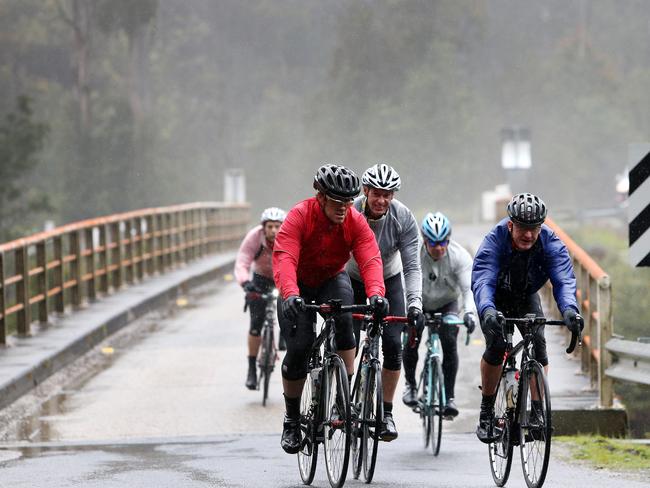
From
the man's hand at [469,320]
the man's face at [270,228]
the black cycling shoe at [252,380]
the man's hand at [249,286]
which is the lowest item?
the black cycling shoe at [252,380]

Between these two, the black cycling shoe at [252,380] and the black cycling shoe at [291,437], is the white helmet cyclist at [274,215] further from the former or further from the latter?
the black cycling shoe at [291,437]

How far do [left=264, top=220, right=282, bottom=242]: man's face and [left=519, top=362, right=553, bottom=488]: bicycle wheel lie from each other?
5.10 m

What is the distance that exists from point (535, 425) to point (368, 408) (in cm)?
91

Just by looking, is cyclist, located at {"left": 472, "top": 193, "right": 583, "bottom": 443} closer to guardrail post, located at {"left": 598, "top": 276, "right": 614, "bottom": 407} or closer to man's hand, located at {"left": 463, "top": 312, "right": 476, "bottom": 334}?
man's hand, located at {"left": 463, "top": 312, "right": 476, "bottom": 334}

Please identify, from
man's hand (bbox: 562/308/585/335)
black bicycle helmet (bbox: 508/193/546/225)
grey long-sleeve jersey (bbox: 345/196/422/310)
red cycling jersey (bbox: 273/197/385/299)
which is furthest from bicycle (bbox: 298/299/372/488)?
grey long-sleeve jersey (bbox: 345/196/422/310)

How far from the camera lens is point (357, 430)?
7.72 meters

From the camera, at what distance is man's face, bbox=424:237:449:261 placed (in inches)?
400

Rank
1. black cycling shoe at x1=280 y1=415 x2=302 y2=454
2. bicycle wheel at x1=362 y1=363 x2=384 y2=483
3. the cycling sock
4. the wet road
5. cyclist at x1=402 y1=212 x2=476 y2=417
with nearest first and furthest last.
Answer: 1. bicycle wheel at x1=362 y1=363 x2=384 y2=483
2. black cycling shoe at x1=280 y1=415 x2=302 y2=454
3. the cycling sock
4. the wet road
5. cyclist at x1=402 y1=212 x2=476 y2=417

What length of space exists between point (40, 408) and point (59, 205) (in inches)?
1797

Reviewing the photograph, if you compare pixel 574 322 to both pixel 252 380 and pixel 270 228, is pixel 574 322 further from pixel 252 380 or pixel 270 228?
pixel 252 380

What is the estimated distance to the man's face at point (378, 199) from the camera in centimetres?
880

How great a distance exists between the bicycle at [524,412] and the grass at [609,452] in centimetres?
137

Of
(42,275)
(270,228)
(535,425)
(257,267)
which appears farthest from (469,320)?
(42,275)

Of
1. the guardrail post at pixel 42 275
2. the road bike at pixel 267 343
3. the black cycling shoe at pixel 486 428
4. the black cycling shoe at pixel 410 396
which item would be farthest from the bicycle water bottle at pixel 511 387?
the guardrail post at pixel 42 275
